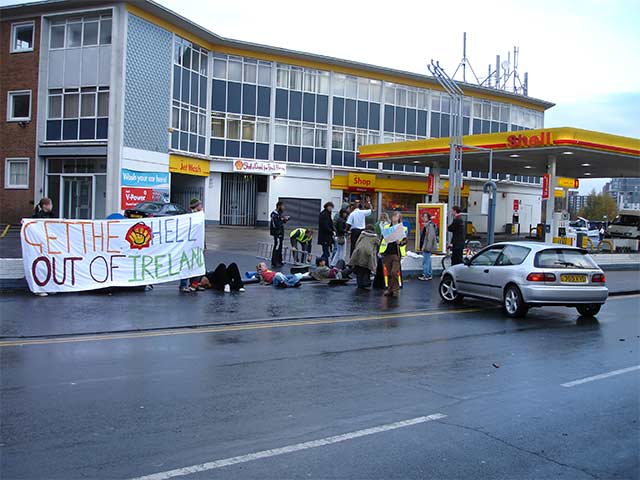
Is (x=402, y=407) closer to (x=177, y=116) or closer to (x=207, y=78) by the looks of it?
(x=177, y=116)

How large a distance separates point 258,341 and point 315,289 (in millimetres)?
6269

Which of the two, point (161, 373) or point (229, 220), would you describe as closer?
point (161, 373)

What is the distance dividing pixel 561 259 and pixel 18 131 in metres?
30.0

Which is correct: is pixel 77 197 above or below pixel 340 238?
above

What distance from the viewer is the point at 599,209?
334ft

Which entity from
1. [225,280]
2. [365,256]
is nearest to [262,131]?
[365,256]

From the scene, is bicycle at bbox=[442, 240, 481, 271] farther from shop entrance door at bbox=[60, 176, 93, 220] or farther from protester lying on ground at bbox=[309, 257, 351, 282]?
shop entrance door at bbox=[60, 176, 93, 220]

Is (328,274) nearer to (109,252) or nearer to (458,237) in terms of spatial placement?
(458,237)

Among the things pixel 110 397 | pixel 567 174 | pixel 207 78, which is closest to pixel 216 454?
pixel 110 397

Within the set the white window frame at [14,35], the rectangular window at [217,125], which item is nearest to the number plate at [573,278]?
the white window frame at [14,35]

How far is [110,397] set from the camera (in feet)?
20.2

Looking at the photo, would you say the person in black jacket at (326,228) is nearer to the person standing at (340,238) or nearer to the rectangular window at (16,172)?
the person standing at (340,238)

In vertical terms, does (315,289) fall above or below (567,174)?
below

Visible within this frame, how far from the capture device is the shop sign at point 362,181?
46188mm
